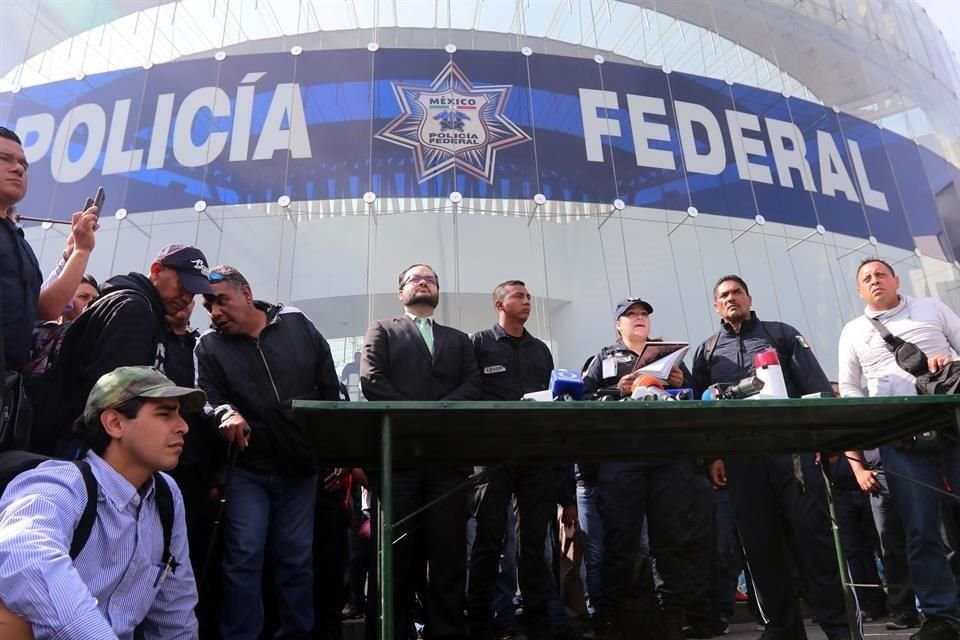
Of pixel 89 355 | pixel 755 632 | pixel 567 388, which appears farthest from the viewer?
pixel 755 632

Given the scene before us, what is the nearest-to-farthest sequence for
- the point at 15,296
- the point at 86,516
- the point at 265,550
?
the point at 86,516, the point at 15,296, the point at 265,550

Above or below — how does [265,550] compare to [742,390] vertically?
below

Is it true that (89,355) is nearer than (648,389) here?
Yes

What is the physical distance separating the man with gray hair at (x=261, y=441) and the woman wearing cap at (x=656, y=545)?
139 centimetres

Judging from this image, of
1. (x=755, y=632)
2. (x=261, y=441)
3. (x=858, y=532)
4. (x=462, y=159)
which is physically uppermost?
(x=462, y=159)

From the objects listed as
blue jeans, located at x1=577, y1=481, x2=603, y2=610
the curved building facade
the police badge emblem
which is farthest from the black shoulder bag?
the police badge emblem

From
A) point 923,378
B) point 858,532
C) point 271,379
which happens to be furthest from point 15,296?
point 858,532

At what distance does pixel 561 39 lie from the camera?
8070 millimetres

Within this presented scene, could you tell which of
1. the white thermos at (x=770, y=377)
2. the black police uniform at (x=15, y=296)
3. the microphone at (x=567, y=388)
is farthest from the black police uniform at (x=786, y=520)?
the black police uniform at (x=15, y=296)

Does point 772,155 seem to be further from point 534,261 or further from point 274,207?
point 274,207

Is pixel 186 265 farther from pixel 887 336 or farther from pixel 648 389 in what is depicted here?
pixel 887 336

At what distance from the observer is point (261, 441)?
8.55 ft

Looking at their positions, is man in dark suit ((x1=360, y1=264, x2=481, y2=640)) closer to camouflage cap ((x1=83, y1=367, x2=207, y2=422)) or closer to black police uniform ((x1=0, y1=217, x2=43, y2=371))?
camouflage cap ((x1=83, y1=367, x2=207, y2=422))

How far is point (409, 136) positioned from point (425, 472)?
4903 millimetres
